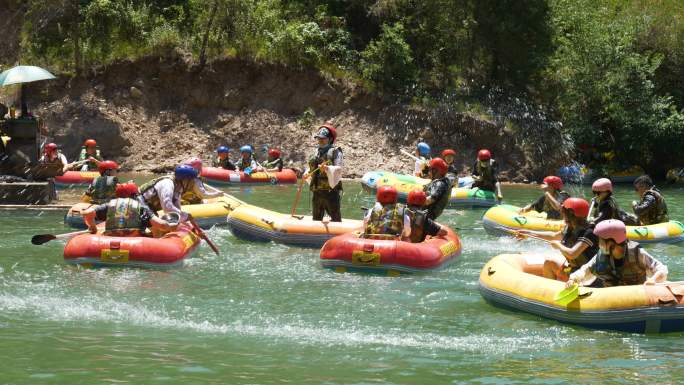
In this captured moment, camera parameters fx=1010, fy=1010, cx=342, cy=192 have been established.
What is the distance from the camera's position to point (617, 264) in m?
9.31

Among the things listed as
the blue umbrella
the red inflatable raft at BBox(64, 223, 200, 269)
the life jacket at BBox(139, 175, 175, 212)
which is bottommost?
the red inflatable raft at BBox(64, 223, 200, 269)

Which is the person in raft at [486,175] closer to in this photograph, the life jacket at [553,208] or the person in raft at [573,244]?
the life jacket at [553,208]

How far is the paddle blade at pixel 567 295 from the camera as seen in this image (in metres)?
9.26

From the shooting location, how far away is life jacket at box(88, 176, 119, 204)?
585 inches

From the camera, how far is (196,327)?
9180mm

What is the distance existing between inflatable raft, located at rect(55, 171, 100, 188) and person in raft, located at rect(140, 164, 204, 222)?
7.37 meters

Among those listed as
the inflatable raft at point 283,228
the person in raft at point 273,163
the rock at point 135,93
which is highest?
the rock at point 135,93

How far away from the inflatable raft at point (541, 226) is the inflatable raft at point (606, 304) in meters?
4.34

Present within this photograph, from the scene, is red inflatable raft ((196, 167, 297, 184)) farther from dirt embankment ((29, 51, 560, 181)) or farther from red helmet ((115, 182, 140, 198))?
red helmet ((115, 182, 140, 198))

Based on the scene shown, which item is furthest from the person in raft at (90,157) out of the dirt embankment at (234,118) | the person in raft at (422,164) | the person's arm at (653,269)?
the person's arm at (653,269)

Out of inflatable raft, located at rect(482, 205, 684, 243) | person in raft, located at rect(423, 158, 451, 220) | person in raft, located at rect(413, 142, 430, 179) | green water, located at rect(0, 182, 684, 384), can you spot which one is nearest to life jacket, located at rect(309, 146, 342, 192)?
person in raft, located at rect(423, 158, 451, 220)

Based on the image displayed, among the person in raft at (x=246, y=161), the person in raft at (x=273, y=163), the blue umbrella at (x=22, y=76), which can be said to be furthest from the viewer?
the person in raft at (x=273, y=163)

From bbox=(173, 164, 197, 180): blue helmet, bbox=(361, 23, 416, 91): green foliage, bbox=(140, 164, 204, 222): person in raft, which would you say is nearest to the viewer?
bbox=(140, 164, 204, 222): person in raft

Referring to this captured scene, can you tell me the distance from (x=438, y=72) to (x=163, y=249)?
17.9 m
